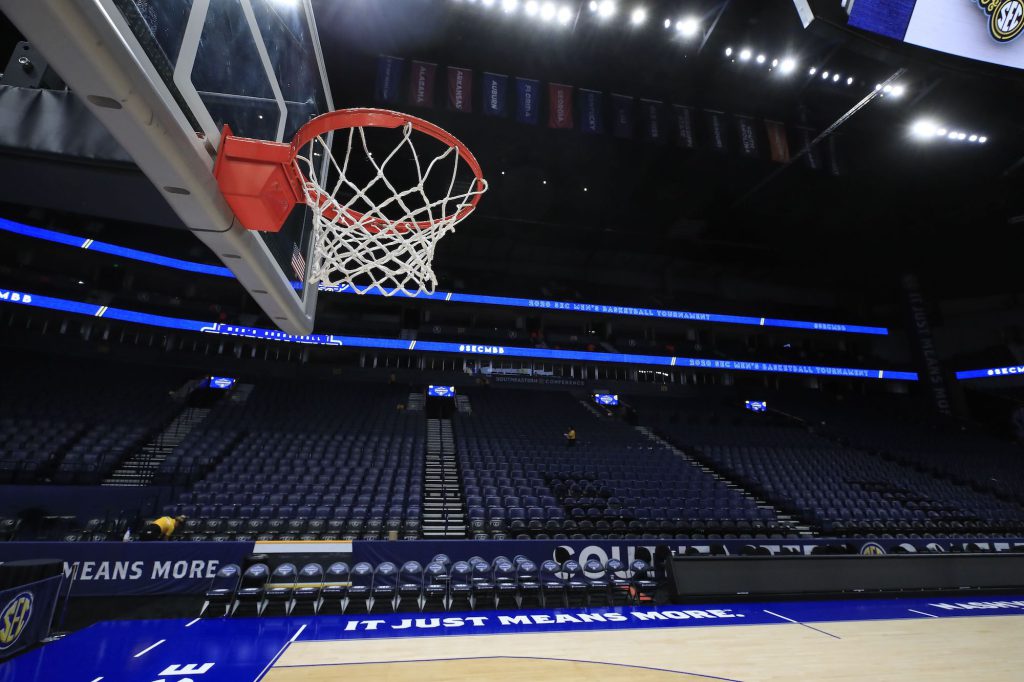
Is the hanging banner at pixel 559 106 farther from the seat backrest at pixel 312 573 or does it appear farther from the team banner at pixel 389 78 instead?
the seat backrest at pixel 312 573

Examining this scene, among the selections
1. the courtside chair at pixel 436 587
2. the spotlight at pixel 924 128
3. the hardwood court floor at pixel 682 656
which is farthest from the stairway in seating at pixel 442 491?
the spotlight at pixel 924 128

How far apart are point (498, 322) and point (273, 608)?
14375 millimetres

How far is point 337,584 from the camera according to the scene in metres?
5.75

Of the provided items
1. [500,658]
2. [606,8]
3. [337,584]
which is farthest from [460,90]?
[500,658]

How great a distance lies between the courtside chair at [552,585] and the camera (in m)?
6.05

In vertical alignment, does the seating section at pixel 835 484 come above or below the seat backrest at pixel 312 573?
above

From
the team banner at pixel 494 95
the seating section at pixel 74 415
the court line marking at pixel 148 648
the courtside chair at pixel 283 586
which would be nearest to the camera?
the court line marking at pixel 148 648

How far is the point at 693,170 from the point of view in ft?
39.2

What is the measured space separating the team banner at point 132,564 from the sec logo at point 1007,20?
32.3 feet

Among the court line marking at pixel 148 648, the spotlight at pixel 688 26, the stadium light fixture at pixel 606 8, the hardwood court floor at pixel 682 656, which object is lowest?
the hardwood court floor at pixel 682 656

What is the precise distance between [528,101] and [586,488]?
25.1 ft

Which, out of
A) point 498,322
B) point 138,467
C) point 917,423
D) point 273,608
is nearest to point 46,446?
point 138,467

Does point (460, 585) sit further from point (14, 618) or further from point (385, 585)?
point (14, 618)

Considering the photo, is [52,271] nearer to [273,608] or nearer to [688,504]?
[273,608]
